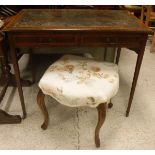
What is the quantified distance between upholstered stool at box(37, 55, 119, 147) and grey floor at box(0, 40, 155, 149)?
149mm

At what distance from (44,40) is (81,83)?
0.32m

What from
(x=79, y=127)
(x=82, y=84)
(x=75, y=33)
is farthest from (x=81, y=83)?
(x=79, y=127)

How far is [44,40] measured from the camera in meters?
1.07

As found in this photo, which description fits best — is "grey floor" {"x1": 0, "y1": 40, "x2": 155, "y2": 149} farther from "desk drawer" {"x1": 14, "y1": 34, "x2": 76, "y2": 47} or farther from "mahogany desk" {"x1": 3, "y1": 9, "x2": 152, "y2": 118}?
"desk drawer" {"x1": 14, "y1": 34, "x2": 76, "y2": 47}

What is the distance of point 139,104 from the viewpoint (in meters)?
1.56

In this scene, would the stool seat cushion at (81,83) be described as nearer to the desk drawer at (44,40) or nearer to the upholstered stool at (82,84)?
the upholstered stool at (82,84)

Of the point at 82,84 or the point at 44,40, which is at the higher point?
the point at 44,40

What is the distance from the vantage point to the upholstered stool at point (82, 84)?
1.00 meters

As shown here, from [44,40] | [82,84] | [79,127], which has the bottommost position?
[79,127]

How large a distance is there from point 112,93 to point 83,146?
398 mm

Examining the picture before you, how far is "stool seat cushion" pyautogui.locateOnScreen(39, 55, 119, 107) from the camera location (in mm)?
997

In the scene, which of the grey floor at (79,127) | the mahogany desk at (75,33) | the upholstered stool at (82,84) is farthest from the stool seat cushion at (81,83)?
the grey floor at (79,127)

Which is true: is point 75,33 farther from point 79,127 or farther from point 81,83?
point 79,127
